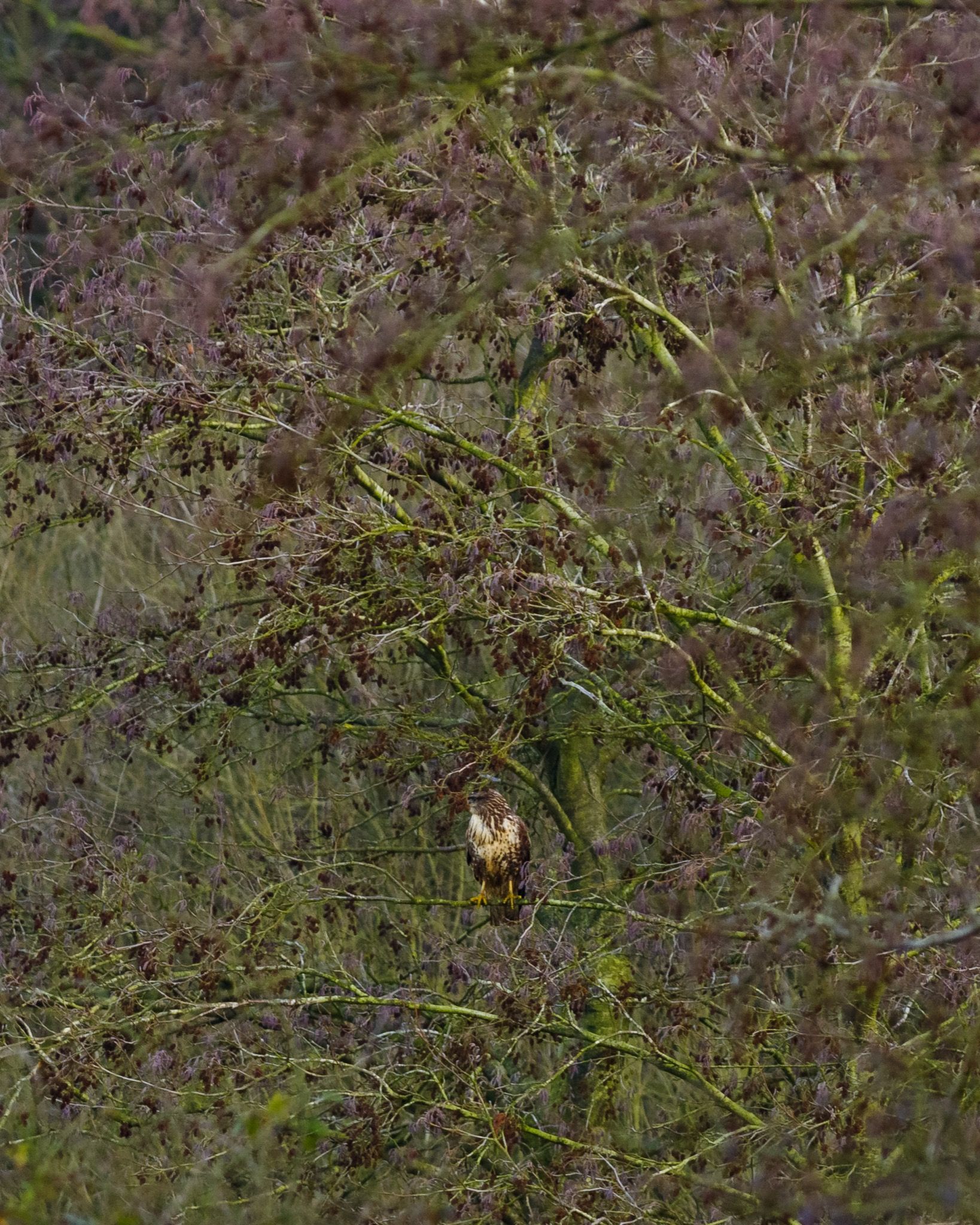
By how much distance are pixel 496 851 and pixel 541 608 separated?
1.39m

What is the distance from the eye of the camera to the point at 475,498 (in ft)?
25.6

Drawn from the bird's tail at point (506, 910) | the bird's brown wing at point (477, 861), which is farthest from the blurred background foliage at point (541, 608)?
the bird's brown wing at point (477, 861)

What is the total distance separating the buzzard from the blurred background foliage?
143mm

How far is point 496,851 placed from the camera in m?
7.96

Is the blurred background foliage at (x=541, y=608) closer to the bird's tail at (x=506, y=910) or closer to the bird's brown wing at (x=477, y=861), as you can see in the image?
the bird's tail at (x=506, y=910)

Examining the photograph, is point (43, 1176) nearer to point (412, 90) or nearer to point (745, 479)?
point (412, 90)

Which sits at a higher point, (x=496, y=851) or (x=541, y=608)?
(x=541, y=608)

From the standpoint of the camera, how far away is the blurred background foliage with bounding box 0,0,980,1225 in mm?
4953

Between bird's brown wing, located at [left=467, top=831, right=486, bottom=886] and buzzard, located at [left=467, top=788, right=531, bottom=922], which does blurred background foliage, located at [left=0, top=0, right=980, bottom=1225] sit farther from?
bird's brown wing, located at [left=467, top=831, right=486, bottom=886]

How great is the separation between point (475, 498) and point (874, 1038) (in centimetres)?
293

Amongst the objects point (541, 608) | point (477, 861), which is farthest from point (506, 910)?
point (541, 608)

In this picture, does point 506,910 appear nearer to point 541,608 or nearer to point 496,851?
point 496,851

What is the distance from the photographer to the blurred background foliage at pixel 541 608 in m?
4.95

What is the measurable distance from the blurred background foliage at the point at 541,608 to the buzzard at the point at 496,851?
0.14 metres
